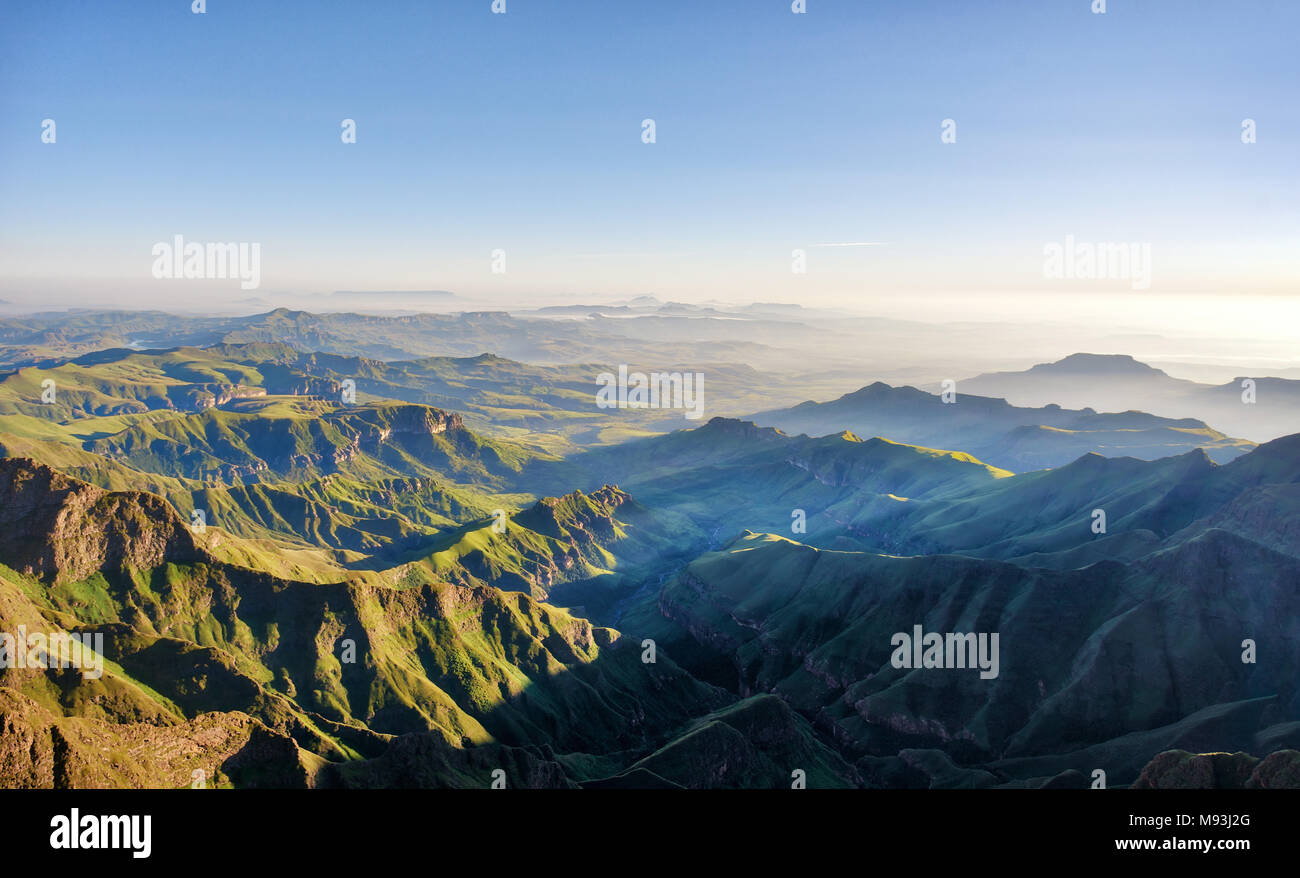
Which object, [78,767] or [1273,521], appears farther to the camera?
[1273,521]
